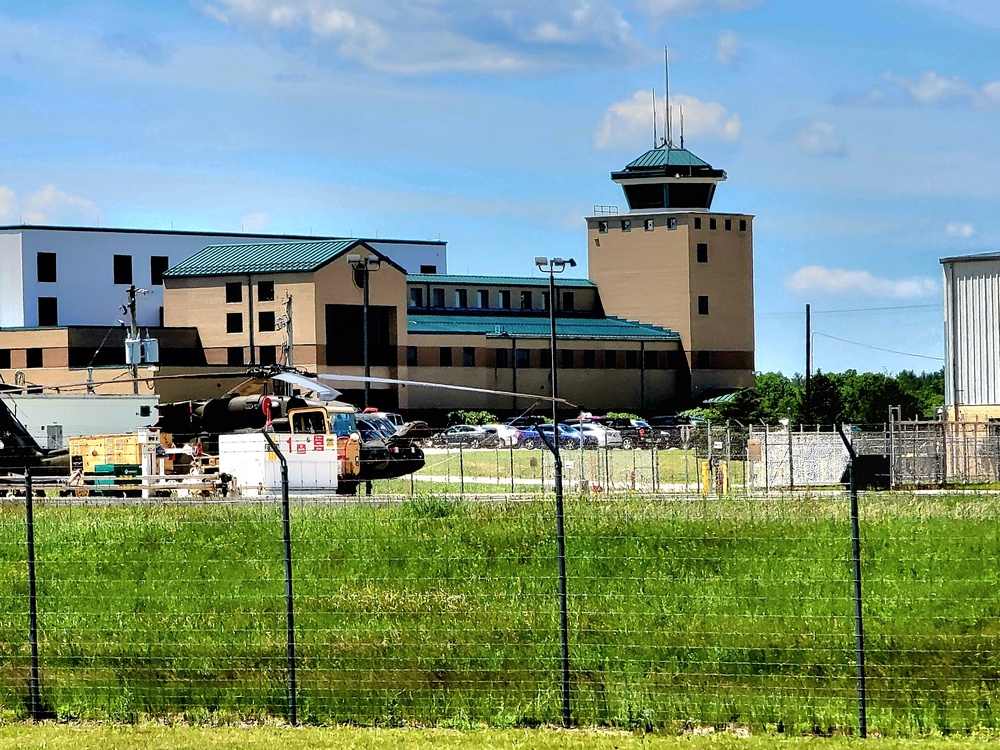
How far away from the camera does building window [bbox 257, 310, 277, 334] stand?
101812mm

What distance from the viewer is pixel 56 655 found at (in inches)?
651

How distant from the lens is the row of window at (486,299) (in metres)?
122

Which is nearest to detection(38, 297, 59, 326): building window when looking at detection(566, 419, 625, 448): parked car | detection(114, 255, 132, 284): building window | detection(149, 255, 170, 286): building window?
detection(114, 255, 132, 284): building window

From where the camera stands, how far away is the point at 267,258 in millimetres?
103812

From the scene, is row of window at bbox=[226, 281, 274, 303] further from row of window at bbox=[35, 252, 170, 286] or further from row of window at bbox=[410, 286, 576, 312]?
row of window at bbox=[410, 286, 576, 312]

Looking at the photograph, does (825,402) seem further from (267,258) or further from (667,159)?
(267,258)

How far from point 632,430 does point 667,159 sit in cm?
3931

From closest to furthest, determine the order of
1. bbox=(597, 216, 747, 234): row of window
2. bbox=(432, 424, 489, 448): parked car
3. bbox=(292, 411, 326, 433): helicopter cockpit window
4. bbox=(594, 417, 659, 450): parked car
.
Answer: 1. bbox=(292, 411, 326, 433): helicopter cockpit window
2. bbox=(594, 417, 659, 450): parked car
3. bbox=(432, 424, 489, 448): parked car
4. bbox=(597, 216, 747, 234): row of window

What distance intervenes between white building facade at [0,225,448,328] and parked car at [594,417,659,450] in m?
34.3

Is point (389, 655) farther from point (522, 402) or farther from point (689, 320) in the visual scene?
point (689, 320)

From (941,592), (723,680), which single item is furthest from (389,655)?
(941,592)

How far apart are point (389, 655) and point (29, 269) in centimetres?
10121

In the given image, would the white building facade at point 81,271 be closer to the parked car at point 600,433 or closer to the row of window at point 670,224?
the row of window at point 670,224

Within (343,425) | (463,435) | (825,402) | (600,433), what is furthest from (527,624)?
(825,402)
